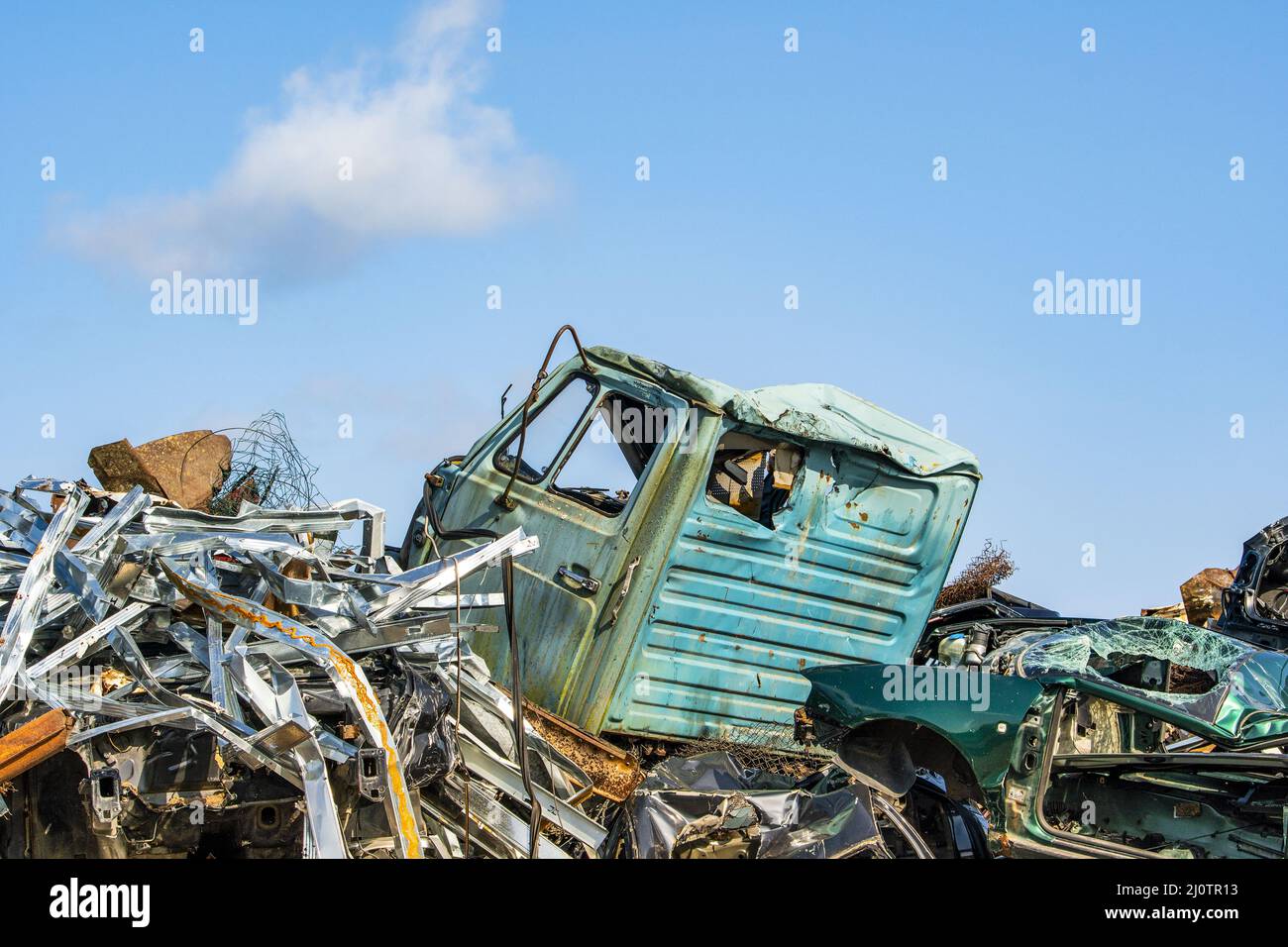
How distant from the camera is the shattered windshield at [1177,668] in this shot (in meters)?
6.27

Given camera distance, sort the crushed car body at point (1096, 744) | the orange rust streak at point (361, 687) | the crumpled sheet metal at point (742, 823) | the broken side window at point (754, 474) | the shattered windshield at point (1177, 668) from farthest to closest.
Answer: the broken side window at point (754, 474), the shattered windshield at point (1177, 668), the crushed car body at point (1096, 744), the crumpled sheet metal at point (742, 823), the orange rust streak at point (361, 687)

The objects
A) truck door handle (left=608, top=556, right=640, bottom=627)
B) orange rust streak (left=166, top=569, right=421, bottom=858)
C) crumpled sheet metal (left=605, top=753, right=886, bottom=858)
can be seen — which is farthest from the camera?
truck door handle (left=608, top=556, right=640, bottom=627)

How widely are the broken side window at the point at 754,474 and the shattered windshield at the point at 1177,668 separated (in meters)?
1.48

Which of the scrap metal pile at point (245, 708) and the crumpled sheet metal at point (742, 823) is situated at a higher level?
the scrap metal pile at point (245, 708)

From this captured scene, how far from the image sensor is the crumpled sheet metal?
19.1ft

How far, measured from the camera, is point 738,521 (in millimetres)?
7672

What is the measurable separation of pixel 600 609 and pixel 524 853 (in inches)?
61.6

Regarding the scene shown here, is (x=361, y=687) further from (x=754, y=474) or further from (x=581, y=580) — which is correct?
(x=754, y=474)

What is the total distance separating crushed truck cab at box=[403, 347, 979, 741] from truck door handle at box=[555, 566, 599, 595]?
0.6 inches

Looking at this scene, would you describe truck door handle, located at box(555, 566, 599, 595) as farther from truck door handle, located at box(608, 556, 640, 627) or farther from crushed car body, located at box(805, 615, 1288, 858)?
crushed car body, located at box(805, 615, 1288, 858)

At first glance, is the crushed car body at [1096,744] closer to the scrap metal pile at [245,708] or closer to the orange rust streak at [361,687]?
the scrap metal pile at [245,708]

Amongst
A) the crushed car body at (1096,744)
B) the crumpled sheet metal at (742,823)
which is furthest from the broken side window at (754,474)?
the crumpled sheet metal at (742,823)

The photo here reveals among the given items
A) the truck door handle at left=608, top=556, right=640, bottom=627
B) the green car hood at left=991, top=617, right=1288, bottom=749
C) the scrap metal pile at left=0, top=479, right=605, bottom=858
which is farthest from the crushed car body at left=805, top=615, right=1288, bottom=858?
the scrap metal pile at left=0, top=479, right=605, bottom=858
